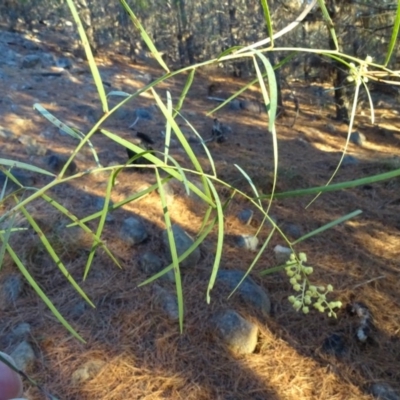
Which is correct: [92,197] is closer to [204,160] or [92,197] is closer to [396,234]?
[204,160]

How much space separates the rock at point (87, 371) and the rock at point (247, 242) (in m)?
1.33

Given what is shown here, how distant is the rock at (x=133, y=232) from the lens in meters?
3.42

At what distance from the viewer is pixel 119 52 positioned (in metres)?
13.1

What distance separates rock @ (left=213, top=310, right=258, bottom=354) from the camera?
9.00ft

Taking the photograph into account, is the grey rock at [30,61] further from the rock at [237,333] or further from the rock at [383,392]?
the rock at [383,392]

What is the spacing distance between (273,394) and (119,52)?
38.7 feet

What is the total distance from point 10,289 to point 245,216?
176 cm

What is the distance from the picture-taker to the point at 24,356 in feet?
8.33

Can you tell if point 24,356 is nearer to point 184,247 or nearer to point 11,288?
point 11,288

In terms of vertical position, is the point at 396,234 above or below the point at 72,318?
below

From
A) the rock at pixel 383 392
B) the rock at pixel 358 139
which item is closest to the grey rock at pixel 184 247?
the rock at pixel 383 392

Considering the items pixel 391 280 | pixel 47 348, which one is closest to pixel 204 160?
pixel 391 280

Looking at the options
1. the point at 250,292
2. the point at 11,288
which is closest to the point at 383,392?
the point at 250,292

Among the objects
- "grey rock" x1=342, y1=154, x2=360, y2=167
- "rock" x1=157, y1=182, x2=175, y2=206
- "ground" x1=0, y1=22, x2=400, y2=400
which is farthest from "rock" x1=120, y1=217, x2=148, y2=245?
"grey rock" x1=342, y1=154, x2=360, y2=167
